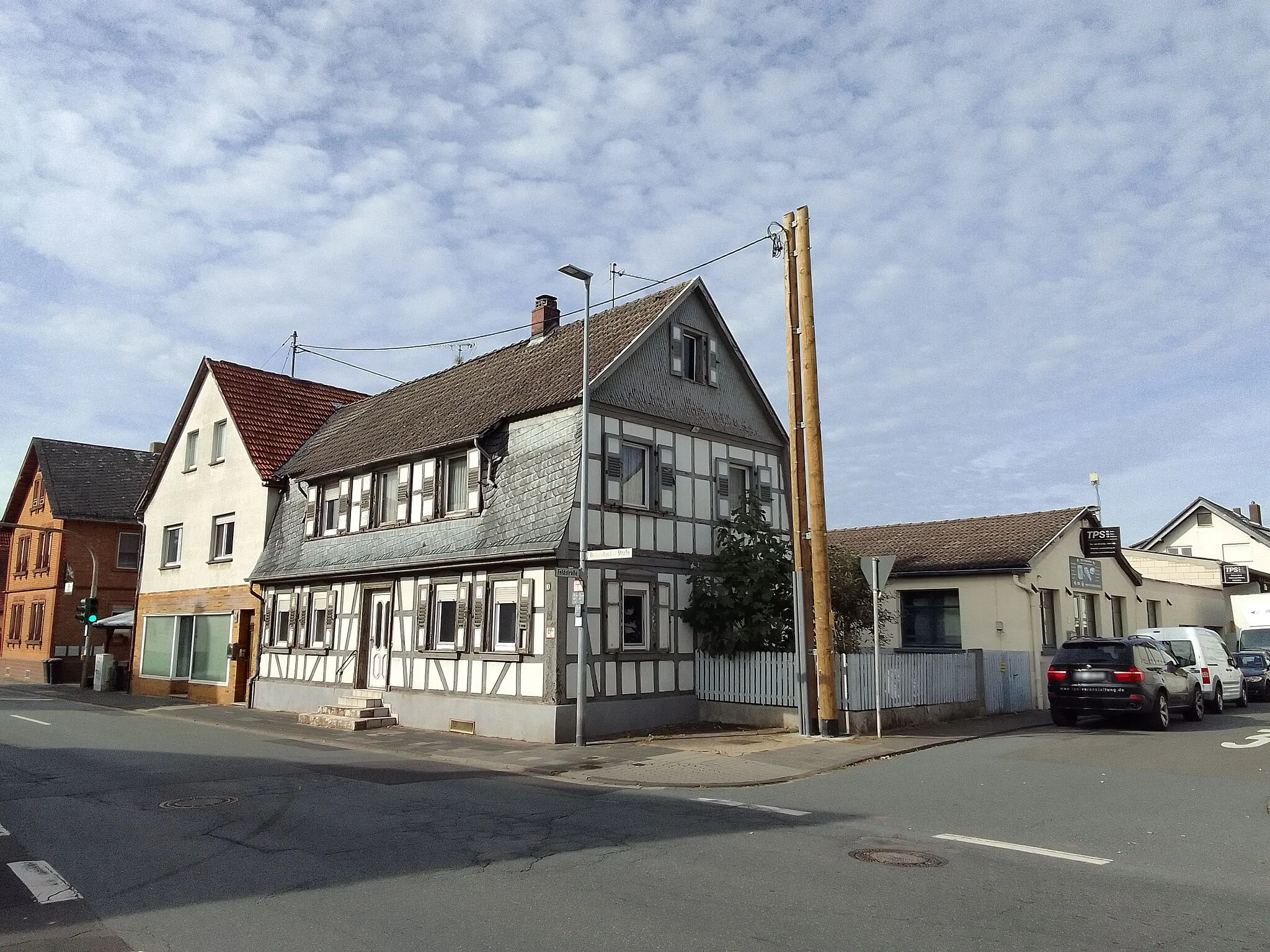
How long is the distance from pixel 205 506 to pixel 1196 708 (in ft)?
90.3

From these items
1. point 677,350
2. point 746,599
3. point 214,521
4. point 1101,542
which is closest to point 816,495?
point 746,599

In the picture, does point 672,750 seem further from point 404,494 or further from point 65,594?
point 65,594

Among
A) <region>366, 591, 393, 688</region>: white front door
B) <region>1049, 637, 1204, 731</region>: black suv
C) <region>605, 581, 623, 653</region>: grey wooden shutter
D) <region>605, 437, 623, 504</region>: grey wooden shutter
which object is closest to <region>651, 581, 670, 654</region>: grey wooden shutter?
<region>605, 581, 623, 653</region>: grey wooden shutter

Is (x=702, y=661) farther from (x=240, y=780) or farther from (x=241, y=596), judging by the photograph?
(x=241, y=596)

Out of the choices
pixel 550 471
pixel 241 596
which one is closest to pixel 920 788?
pixel 550 471

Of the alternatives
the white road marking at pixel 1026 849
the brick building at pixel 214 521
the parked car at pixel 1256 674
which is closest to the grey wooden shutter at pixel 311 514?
the brick building at pixel 214 521

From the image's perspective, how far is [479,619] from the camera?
19203mm

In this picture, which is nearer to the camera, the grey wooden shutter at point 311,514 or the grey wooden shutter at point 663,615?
the grey wooden shutter at point 663,615

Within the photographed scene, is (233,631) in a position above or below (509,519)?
below

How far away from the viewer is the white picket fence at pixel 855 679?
17734mm

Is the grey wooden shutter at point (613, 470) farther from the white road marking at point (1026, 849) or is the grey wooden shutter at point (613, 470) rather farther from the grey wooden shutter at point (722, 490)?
the white road marking at point (1026, 849)

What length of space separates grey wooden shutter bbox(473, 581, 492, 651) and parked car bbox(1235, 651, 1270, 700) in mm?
22988

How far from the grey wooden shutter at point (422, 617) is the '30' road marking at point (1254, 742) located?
48.8 ft

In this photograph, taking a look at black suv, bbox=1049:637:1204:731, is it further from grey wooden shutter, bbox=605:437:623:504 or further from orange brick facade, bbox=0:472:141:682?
orange brick facade, bbox=0:472:141:682
